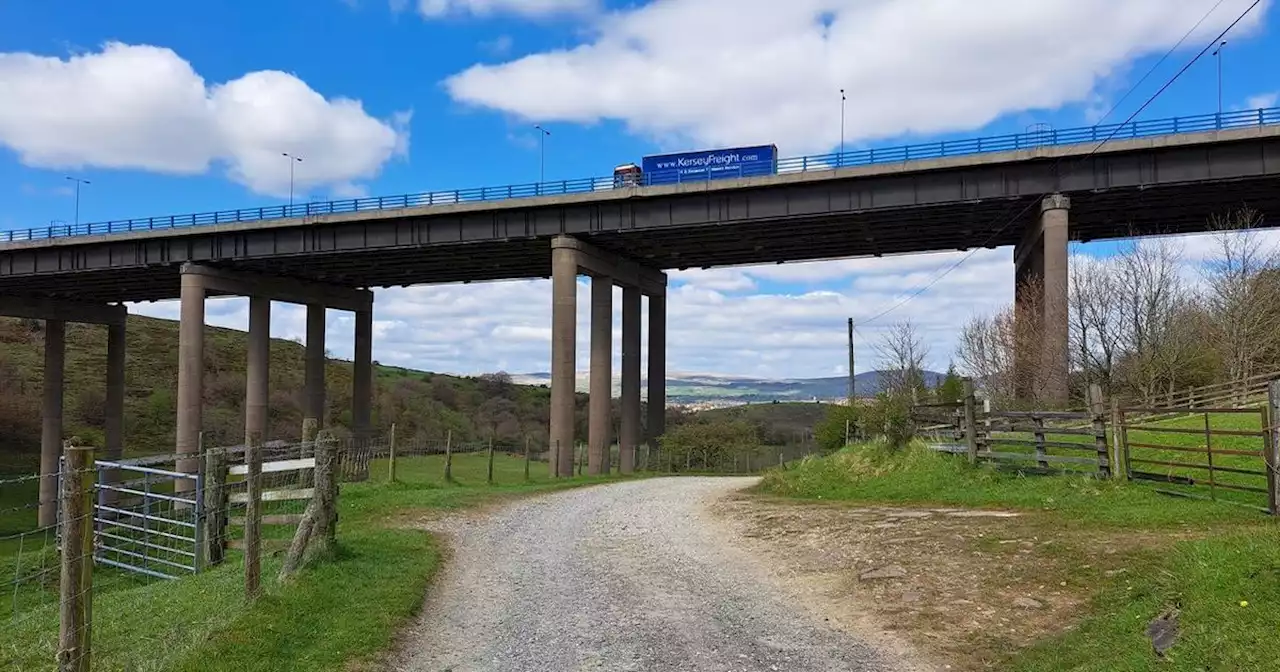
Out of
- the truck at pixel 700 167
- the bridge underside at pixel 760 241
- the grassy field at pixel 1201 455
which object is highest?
the truck at pixel 700 167

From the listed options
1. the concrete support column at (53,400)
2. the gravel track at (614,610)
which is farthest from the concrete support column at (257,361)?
the gravel track at (614,610)

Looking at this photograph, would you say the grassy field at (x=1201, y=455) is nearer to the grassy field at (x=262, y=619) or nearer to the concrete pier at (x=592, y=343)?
the grassy field at (x=262, y=619)

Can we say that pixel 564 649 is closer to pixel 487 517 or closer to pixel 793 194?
pixel 487 517

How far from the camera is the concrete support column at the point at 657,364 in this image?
2318 inches

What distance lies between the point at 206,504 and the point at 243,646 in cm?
640

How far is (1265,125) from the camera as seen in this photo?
3203 centimetres

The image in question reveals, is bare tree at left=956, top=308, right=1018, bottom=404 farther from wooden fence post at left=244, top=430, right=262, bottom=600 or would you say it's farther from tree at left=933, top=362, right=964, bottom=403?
wooden fence post at left=244, top=430, right=262, bottom=600

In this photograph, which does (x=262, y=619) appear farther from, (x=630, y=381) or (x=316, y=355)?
(x=316, y=355)

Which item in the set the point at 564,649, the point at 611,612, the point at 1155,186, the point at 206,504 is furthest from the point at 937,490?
the point at 1155,186

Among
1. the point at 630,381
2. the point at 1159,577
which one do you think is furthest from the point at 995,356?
the point at 1159,577

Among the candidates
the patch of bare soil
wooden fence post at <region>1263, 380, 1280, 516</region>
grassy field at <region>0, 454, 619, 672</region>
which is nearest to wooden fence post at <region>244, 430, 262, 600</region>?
grassy field at <region>0, 454, 619, 672</region>

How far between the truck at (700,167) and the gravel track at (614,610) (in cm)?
2611

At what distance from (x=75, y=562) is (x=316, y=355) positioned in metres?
58.9

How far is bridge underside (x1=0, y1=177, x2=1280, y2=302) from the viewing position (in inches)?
1501
